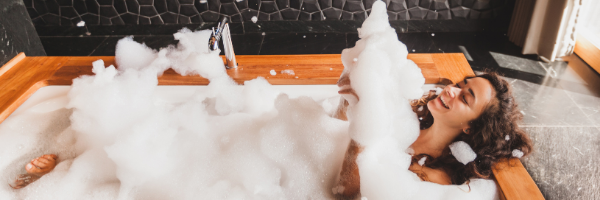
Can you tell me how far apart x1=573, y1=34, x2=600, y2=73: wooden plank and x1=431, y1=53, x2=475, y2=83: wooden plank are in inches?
51.2

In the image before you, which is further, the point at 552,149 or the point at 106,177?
the point at 552,149

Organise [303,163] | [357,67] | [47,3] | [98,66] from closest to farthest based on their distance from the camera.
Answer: [357,67], [303,163], [98,66], [47,3]

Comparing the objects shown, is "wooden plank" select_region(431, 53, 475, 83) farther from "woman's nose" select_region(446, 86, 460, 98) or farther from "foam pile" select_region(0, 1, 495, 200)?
"foam pile" select_region(0, 1, 495, 200)

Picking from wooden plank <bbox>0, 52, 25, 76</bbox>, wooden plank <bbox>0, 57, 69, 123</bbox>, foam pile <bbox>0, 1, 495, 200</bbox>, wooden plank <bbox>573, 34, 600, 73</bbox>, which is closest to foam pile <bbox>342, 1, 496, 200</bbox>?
foam pile <bbox>0, 1, 495, 200</bbox>

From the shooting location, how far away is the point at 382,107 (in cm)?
103

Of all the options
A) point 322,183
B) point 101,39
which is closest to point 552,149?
point 322,183

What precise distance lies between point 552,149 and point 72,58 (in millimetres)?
2161

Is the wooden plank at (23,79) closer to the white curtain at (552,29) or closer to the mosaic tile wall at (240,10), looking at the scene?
the mosaic tile wall at (240,10)

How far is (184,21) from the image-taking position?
262 cm

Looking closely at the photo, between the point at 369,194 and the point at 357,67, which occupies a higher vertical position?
the point at 357,67

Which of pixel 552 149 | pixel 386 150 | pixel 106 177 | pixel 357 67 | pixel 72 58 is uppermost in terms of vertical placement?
pixel 357 67

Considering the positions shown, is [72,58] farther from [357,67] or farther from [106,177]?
[357,67]

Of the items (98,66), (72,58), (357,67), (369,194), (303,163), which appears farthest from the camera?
(72,58)

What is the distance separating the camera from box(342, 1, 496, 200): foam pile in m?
1.02
